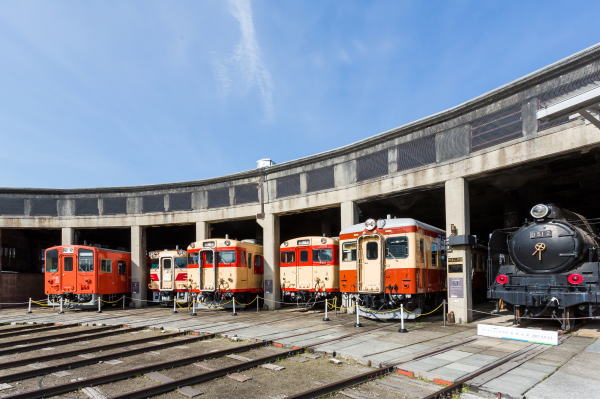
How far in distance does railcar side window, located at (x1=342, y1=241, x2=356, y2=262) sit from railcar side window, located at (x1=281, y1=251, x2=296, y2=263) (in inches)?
173

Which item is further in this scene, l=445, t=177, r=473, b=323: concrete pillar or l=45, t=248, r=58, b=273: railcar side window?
l=45, t=248, r=58, b=273: railcar side window

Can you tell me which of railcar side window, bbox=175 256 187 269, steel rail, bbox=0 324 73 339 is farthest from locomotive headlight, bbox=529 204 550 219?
railcar side window, bbox=175 256 187 269

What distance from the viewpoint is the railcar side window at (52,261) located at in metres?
21.6

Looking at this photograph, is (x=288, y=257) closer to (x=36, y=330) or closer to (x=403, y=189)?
(x=403, y=189)

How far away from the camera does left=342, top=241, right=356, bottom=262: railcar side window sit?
50.4 feet

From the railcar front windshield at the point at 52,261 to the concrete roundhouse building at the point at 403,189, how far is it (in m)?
3.38

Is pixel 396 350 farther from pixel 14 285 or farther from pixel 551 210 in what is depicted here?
pixel 14 285

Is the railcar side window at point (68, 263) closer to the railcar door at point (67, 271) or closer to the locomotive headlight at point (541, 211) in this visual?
the railcar door at point (67, 271)

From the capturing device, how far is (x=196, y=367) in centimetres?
838

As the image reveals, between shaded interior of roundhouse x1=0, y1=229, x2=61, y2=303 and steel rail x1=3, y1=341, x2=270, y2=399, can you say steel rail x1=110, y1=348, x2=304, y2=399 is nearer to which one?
steel rail x1=3, y1=341, x2=270, y2=399

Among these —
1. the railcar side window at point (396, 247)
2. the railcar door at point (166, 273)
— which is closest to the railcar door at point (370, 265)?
the railcar side window at point (396, 247)

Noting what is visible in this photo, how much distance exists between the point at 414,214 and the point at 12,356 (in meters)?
20.9

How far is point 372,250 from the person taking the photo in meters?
14.8

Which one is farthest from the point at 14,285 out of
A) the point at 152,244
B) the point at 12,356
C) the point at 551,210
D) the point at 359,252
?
the point at 551,210
